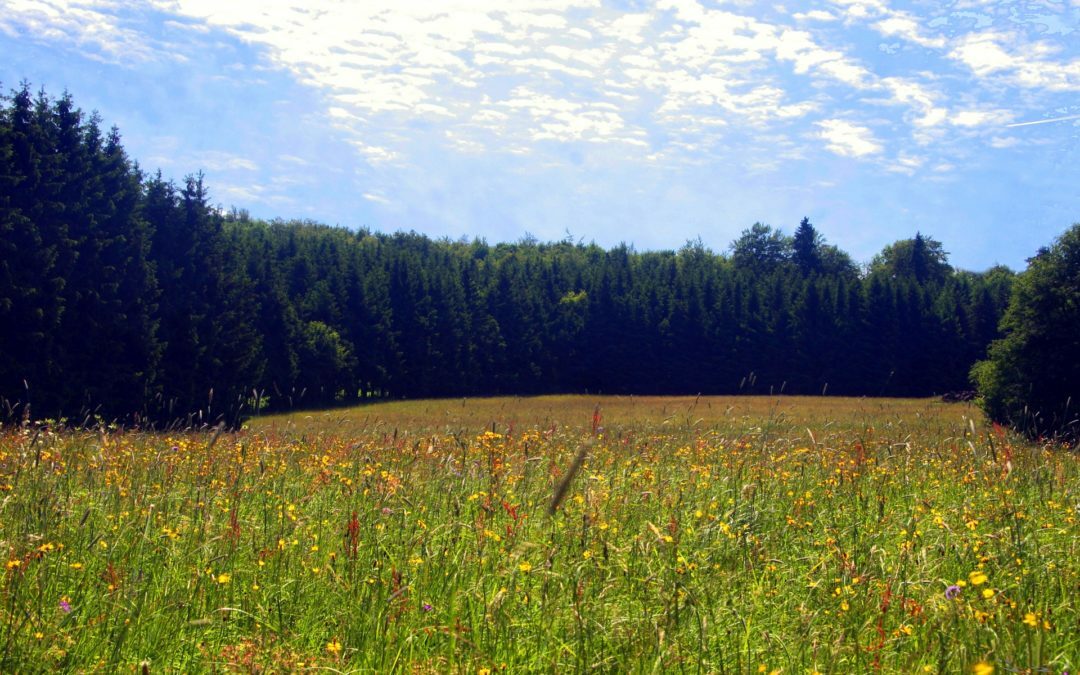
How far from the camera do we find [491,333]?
72.5 metres

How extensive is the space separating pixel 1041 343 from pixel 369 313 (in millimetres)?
49189

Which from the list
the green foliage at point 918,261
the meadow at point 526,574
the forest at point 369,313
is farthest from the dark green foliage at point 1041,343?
the green foliage at point 918,261

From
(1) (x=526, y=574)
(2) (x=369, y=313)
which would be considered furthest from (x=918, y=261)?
(1) (x=526, y=574)

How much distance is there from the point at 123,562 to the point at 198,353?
3266 cm

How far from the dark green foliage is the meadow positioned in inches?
1138

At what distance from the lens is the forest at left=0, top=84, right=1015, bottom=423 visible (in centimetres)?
2891

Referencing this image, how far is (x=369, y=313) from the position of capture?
64.9 m

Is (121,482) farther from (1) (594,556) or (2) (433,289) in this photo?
(2) (433,289)

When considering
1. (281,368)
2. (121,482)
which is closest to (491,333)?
(281,368)

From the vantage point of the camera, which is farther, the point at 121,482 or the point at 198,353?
the point at 198,353

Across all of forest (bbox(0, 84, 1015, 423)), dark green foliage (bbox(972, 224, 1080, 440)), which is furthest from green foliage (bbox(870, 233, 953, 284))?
dark green foliage (bbox(972, 224, 1080, 440))

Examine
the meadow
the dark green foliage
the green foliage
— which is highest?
the green foliage

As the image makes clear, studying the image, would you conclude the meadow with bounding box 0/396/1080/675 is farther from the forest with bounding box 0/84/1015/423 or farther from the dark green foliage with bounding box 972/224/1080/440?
the dark green foliage with bounding box 972/224/1080/440

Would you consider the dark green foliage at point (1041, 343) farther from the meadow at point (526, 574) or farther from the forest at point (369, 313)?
the meadow at point (526, 574)
